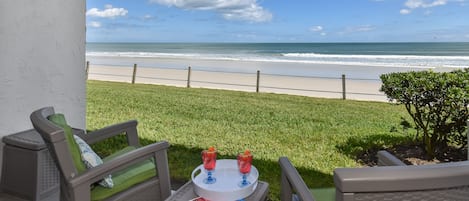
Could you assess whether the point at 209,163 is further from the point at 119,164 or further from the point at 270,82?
the point at 270,82

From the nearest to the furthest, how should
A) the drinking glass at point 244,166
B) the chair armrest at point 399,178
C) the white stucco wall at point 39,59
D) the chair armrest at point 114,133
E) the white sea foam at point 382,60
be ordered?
the chair armrest at point 399,178
the drinking glass at point 244,166
the chair armrest at point 114,133
the white stucco wall at point 39,59
the white sea foam at point 382,60

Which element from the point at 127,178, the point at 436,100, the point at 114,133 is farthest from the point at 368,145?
the point at 127,178

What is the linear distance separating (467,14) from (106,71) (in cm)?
1534

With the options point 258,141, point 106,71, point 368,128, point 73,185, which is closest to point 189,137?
point 258,141

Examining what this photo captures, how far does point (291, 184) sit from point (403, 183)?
0.53 meters

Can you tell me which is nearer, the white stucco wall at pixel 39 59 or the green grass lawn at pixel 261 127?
the white stucco wall at pixel 39 59

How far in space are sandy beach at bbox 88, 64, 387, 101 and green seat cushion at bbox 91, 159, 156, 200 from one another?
23.8 feet

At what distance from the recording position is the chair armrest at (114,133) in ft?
6.50

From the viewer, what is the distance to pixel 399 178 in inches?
36.0

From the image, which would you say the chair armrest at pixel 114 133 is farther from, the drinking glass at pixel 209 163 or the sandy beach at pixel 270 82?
the sandy beach at pixel 270 82

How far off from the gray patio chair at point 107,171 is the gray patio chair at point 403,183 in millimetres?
970

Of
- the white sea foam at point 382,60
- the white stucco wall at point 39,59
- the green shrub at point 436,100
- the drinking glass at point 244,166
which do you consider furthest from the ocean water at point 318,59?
the drinking glass at point 244,166

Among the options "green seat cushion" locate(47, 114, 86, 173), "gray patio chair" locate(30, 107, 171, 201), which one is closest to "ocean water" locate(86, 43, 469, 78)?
"gray patio chair" locate(30, 107, 171, 201)

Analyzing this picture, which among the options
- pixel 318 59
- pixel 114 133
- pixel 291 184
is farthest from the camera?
pixel 318 59
